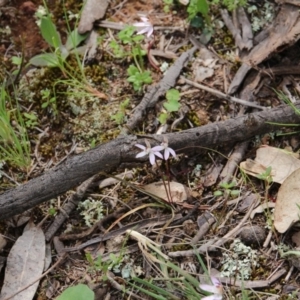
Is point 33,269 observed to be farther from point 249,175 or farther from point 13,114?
point 249,175

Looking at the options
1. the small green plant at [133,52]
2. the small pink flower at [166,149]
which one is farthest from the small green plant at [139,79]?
the small pink flower at [166,149]

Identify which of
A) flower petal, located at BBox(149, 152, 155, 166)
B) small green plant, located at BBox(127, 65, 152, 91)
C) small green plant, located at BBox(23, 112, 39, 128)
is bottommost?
small green plant, located at BBox(23, 112, 39, 128)

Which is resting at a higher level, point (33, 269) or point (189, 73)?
point (189, 73)

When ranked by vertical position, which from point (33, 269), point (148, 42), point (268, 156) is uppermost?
point (148, 42)

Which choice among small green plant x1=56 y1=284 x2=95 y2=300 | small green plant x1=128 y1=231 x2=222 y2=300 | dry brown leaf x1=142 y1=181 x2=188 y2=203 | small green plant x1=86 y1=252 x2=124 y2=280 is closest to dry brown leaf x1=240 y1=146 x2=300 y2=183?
dry brown leaf x1=142 y1=181 x2=188 y2=203

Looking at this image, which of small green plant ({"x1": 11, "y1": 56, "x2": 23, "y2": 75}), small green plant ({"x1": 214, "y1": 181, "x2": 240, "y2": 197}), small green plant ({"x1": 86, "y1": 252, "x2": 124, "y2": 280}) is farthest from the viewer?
small green plant ({"x1": 11, "y1": 56, "x2": 23, "y2": 75})

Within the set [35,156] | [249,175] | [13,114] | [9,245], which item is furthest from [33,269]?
[249,175]

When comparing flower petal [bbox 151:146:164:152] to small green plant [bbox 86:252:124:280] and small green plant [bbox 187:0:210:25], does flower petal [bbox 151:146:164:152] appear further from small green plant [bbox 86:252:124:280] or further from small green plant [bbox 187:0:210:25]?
small green plant [bbox 187:0:210:25]

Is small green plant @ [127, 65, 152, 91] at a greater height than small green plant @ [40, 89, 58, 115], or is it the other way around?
small green plant @ [127, 65, 152, 91]
